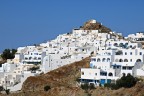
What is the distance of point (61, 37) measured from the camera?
372 feet

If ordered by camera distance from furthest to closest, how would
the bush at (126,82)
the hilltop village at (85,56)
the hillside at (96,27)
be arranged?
1. the hillside at (96,27)
2. the hilltop village at (85,56)
3. the bush at (126,82)

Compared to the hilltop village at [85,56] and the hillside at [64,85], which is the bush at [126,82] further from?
the hilltop village at [85,56]

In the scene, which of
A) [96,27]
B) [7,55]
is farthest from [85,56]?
[96,27]

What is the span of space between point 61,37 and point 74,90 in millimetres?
42555

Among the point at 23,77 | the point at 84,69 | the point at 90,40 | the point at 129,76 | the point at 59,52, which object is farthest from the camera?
the point at 90,40

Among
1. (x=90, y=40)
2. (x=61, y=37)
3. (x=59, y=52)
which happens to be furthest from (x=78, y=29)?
(x=59, y=52)

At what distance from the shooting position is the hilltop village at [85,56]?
244 ft

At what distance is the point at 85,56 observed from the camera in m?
87.2

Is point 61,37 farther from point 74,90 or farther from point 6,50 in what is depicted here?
point 74,90

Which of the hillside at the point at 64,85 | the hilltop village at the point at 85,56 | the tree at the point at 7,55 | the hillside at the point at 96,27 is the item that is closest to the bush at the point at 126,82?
the hillside at the point at 64,85

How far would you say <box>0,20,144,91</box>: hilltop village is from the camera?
74.3 m

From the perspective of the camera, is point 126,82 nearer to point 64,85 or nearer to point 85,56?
point 64,85

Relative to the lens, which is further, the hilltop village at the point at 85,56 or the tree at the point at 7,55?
the tree at the point at 7,55

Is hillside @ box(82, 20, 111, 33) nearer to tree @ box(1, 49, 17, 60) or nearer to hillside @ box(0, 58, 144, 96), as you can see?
tree @ box(1, 49, 17, 60)
